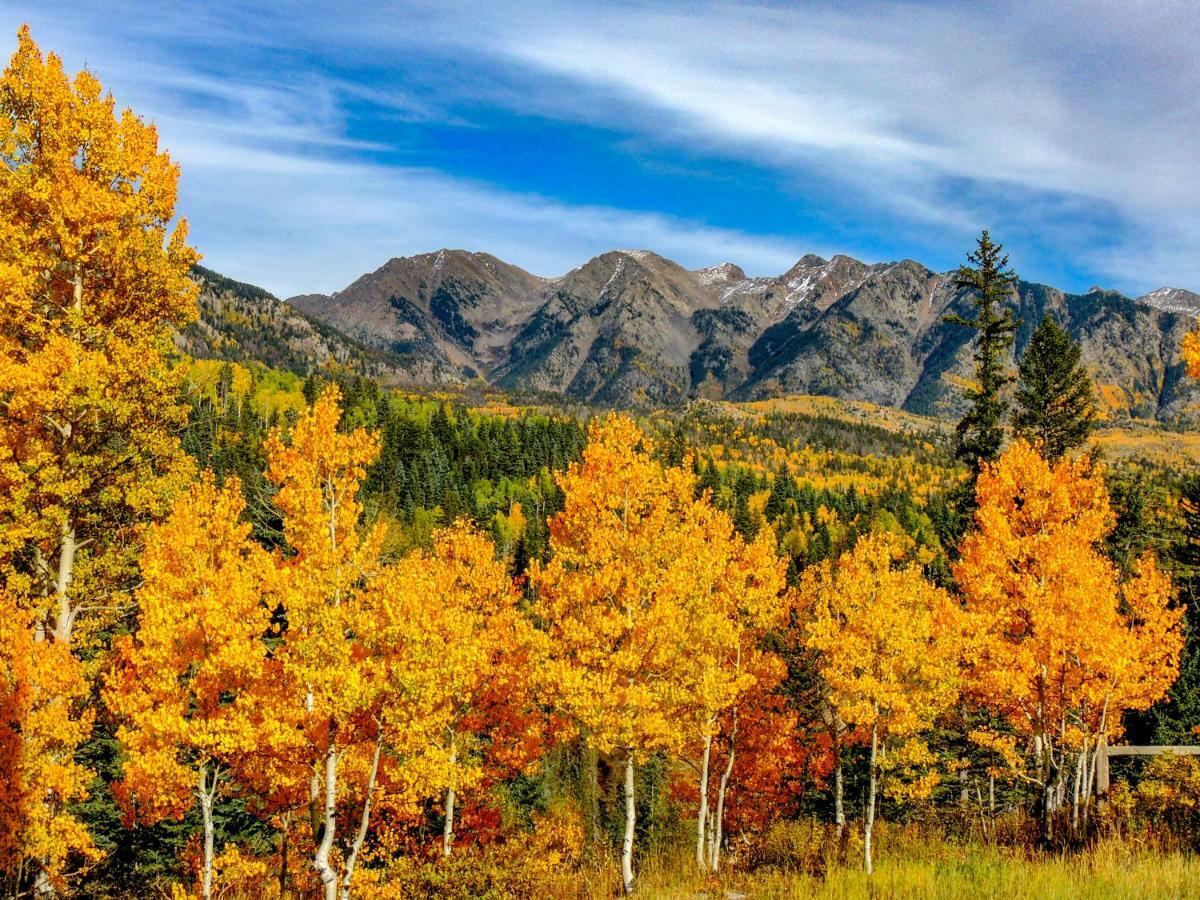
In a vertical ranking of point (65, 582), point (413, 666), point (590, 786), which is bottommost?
point (590, 786)

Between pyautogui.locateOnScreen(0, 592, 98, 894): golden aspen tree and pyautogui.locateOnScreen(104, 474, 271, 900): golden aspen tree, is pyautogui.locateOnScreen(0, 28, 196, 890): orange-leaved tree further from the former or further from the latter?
pyautogui.locateOnScreen(104, 474, 271, 900): golden aspen tree

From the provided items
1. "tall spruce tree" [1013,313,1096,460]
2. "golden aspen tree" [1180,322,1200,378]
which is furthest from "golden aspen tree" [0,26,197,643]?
"tall spruce tree" [1013,313,1096,460]

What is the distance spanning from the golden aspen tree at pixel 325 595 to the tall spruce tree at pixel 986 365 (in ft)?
77.0

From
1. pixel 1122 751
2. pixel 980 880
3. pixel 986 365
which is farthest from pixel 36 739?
pixel 986 365

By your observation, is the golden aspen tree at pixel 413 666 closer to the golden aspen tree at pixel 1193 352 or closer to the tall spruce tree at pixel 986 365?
the golden aspen tree at pixel 1193 352

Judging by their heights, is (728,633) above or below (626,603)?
below

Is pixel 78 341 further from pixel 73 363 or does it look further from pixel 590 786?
pixel 590 786

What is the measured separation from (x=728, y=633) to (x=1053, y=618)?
881cm

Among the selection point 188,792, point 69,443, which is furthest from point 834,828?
point 69,443

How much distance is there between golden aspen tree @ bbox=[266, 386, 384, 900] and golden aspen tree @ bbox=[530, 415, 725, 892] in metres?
4.52

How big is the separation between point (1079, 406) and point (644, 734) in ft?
77.4

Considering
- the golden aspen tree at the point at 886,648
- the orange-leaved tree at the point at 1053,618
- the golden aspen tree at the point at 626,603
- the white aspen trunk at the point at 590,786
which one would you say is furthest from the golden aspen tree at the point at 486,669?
the white aspen trunk at the point at 590,786

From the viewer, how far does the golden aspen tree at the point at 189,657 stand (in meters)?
15.0

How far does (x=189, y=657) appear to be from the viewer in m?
15.9
